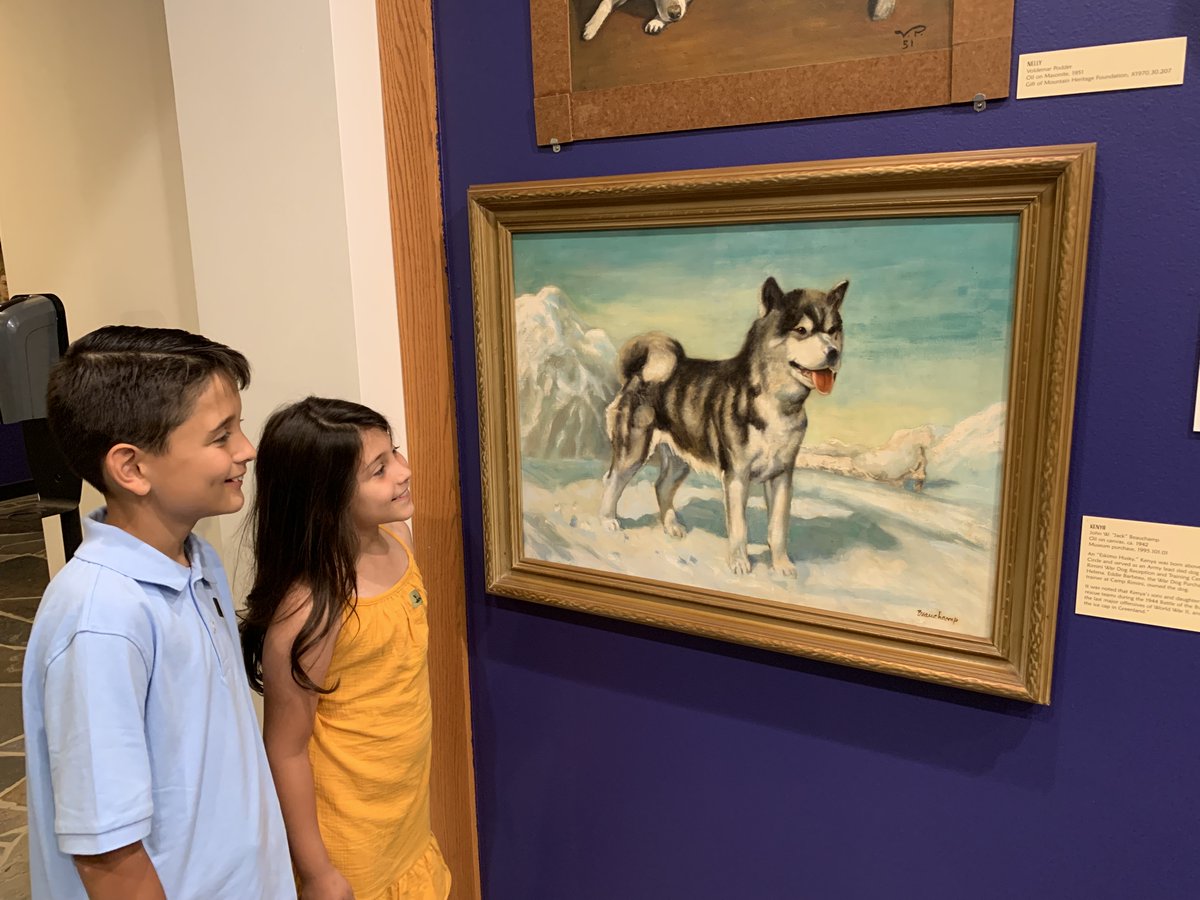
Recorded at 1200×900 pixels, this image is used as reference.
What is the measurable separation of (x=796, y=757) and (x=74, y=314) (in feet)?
5.88

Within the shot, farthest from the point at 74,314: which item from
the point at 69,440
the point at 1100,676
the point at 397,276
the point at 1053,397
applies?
the point at 1100,676

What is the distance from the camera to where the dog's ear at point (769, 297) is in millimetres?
1216

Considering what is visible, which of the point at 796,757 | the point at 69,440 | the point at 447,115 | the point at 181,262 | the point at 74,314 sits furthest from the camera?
the point at 74,314

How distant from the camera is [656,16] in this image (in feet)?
4.04

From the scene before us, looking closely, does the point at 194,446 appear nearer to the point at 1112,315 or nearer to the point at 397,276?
the point at 397,276

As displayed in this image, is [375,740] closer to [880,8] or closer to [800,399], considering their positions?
[800,399]

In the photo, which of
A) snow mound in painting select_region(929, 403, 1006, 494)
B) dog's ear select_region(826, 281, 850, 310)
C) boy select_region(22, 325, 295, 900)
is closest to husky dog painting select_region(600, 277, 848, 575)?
dog's ear select_region(826, 281, 850, 310)

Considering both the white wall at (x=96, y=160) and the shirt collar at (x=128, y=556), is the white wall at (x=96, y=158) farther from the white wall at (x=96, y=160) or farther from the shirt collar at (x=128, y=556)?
the shirt collar at (x=128, y=556)

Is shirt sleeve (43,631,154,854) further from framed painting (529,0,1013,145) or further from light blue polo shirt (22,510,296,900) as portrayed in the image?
framed painting (529,0,1013,145)

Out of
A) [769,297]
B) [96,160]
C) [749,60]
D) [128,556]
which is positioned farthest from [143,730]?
[96,160]

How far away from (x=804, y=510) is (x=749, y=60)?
64 cm

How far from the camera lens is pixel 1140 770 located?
1.11m

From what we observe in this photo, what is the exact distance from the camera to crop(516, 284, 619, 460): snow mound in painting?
1.38m

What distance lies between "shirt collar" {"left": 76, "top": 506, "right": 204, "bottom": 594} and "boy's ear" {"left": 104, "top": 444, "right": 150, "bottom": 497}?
5cm
